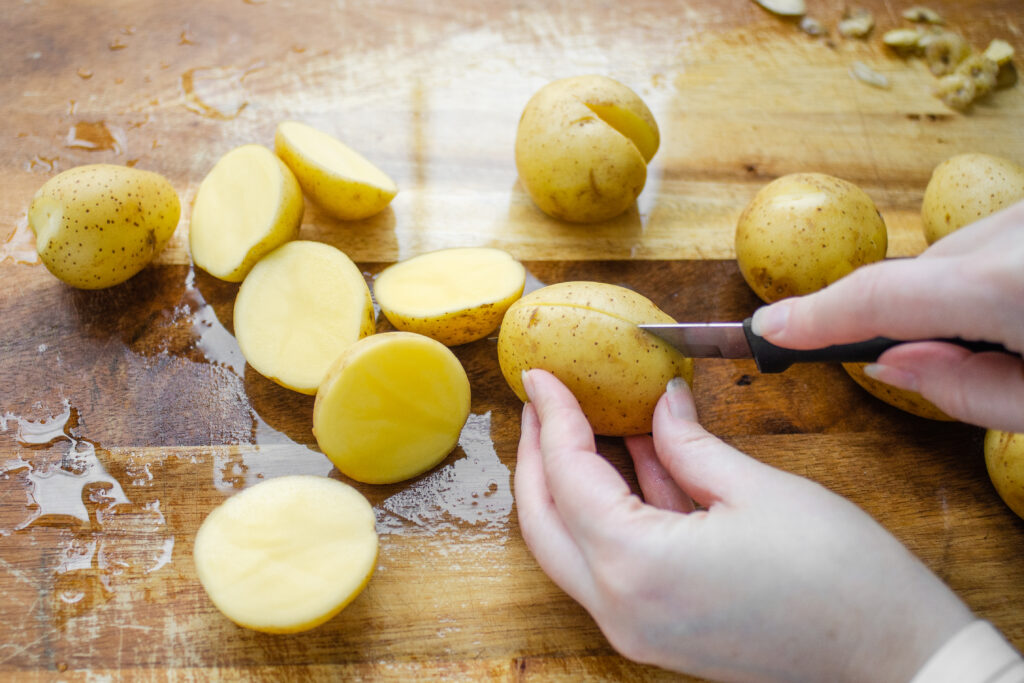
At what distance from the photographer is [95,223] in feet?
4.07

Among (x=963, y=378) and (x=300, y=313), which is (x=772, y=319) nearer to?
(x=963, y=378)

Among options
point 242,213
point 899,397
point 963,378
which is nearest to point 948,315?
point 963,378

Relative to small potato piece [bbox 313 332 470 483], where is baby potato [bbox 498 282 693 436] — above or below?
above

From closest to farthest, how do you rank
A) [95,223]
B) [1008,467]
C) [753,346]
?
[753,346] → [1008,467] → [95,223]

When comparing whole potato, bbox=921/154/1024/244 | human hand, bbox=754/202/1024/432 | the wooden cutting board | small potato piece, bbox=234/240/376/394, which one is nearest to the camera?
human hand, bbox=754/202/1024/432

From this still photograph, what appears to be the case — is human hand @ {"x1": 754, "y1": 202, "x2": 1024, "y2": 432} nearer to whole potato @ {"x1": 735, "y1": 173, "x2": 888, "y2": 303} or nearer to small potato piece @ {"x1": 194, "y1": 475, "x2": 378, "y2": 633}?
whole potato @ {"x1": 735, "y1": 173, "x2": 888, "y2": 303}

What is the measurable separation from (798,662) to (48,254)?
1341 mm

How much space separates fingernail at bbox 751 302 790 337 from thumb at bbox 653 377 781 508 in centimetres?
17

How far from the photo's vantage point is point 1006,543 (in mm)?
1162

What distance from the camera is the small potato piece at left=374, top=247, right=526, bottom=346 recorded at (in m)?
1.23

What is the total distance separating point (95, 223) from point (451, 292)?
64 centimetres

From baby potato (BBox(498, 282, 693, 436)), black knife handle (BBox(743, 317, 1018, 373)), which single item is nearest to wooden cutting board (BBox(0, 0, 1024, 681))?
baby potato (BBox(498, 282, 693, 436))

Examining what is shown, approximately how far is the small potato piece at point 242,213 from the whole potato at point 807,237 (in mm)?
874

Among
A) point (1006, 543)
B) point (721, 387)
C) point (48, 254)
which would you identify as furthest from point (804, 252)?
point (48, 254)
